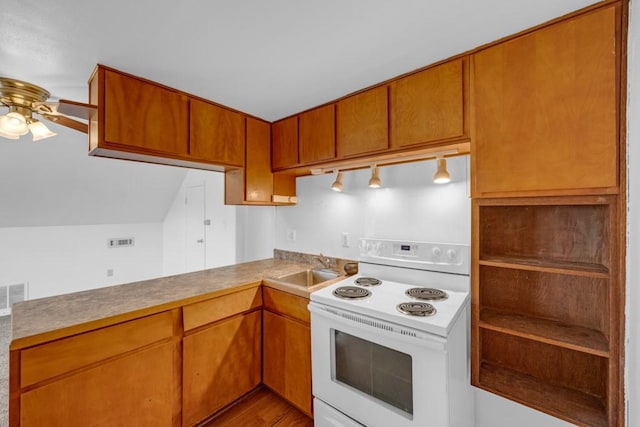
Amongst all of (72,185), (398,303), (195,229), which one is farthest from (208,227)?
(398,303)

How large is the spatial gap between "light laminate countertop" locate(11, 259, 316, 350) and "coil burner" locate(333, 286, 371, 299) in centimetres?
28

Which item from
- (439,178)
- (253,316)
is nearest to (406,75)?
(439,178)

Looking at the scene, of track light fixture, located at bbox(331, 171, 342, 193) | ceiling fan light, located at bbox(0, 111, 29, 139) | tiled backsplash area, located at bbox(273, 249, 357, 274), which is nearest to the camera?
ceiling fan light, located at bbox(0, 111, 29, 139)

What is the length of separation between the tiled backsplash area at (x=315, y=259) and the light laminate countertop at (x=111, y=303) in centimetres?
41

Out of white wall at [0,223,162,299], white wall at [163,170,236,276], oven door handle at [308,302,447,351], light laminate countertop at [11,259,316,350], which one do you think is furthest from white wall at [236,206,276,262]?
white wall at [0,223,162,299]

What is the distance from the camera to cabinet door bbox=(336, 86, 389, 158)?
5.66 feet

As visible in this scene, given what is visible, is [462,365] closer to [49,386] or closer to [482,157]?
[482,157]

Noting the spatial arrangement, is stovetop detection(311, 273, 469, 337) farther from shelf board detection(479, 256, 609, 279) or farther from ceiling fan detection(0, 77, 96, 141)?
ceiling fan detection(0, 77, 96, 141)

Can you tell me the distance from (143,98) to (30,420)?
1.67 meters

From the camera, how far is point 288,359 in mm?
1875

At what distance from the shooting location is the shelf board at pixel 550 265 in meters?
1.16

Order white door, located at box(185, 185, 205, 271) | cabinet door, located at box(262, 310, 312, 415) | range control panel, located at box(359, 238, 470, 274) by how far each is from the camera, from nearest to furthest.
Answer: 1. range control panel, located at box(359, 238, 470, 274)
2. cabinet door, located at box(262, 310, 312, 415)
3. white door, located at box(185, 185, 205, 271)

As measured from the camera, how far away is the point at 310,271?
7.79 feet

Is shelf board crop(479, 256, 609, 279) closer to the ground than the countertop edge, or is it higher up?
higher up
